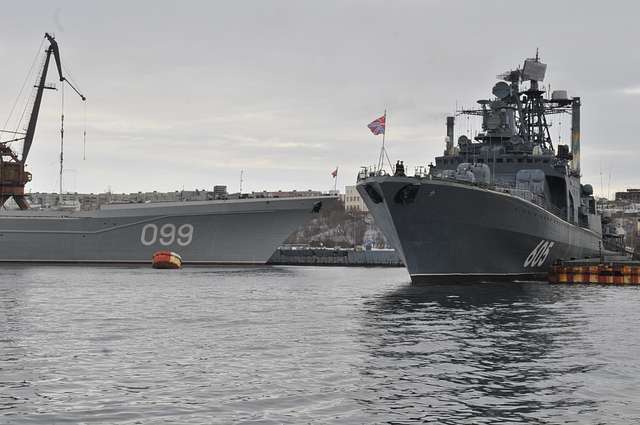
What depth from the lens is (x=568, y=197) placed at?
5525 centimetres

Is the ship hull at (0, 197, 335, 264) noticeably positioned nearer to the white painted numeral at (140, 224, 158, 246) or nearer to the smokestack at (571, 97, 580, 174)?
the white painted numeral at (140, 224, 158, 246)

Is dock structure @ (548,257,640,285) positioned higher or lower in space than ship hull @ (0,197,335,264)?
lower

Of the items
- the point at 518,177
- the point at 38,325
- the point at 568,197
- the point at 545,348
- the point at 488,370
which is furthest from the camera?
the point at 568,197

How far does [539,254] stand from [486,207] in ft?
30.4

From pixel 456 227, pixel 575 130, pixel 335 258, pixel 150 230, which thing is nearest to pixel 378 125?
pixel 456 227

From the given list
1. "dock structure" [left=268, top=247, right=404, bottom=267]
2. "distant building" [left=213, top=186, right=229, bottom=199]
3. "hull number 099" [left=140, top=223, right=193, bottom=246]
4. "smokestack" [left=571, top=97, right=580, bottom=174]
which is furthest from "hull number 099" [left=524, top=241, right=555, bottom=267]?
"dock structure" [left=268, top=247, right=404, bottom=267]

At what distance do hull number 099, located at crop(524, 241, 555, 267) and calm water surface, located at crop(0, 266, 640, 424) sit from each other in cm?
1250

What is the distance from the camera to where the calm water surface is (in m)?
14.3

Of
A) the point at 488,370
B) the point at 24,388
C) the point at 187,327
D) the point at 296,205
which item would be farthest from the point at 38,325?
the point at 296,205

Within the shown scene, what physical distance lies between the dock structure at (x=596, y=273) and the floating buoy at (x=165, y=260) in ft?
112

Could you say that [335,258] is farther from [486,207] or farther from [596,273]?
[486,207]

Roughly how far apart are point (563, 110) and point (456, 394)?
5663 cm

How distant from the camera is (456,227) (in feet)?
139

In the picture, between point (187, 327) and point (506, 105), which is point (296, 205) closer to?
point (506, 105)
